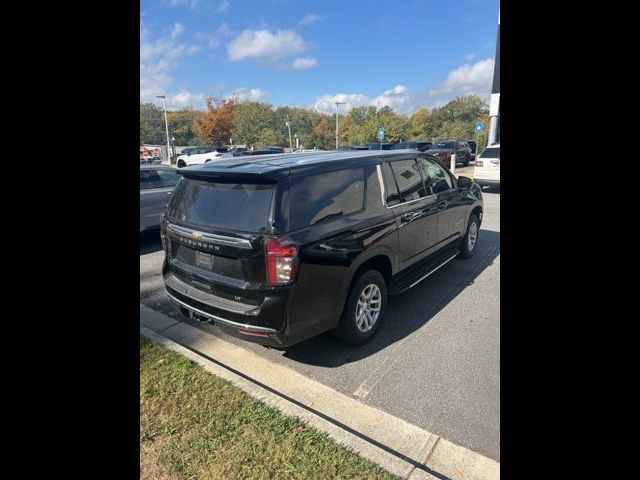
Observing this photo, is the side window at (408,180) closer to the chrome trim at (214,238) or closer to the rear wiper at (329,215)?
the rear wiper at (329,215)

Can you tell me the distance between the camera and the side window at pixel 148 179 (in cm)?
786

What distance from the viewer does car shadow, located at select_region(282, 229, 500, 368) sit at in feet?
11.7

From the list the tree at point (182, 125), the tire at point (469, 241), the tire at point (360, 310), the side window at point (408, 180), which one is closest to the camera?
the tire at point (360, 310)

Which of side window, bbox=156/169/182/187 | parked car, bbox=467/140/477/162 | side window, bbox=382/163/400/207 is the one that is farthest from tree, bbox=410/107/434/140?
side window, bbox=382/163/400/207

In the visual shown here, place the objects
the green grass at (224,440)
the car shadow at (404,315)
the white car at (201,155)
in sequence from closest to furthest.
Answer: the green grass at (224,440), the car shadow at (404,315), the white car at (201,155)

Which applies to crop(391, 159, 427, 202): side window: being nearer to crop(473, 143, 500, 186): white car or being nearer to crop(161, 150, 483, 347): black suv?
crop(161, 150, 483, 347): black suv

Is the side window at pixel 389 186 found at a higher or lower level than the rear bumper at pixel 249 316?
higher

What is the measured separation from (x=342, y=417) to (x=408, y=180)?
2.61m

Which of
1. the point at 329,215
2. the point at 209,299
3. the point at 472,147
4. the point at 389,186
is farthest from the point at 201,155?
the point at 329,215

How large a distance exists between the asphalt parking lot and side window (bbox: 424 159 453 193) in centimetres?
128

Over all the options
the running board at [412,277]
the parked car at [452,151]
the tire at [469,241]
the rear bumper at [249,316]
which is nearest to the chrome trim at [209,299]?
the rear bumper at [249,316]

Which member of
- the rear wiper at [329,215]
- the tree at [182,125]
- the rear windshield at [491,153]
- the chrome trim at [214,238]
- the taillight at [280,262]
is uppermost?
the tree at [182,125]

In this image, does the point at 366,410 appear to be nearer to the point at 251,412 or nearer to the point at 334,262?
the point at 251,412

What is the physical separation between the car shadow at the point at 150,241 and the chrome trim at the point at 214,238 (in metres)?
4.32
